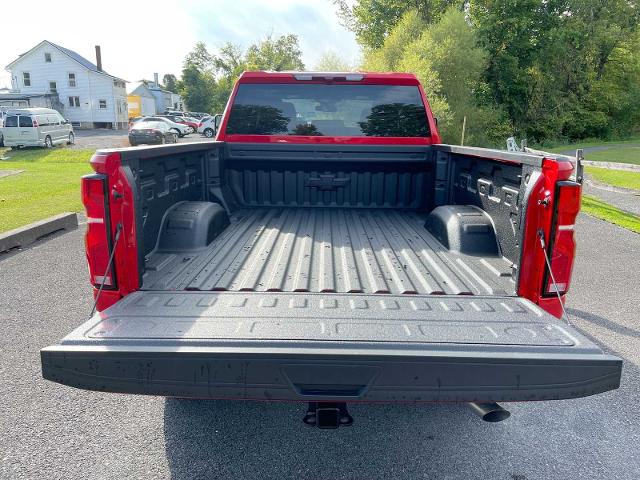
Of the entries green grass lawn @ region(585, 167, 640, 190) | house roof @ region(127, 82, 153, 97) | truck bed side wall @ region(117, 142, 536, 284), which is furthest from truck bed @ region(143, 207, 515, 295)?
house roof @ region(127, 82, 153, 97)

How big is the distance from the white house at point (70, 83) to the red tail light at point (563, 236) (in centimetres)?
5382

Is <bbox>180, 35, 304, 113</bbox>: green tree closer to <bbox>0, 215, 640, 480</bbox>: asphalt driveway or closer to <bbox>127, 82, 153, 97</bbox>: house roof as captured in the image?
<bbox>127, 82, 153, 97</bbox>: house roof

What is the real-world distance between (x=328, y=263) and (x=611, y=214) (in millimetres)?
9451

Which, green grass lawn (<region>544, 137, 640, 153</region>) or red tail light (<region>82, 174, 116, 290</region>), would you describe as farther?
green grass lawn (<region>544, 137, 640, 153</region>)

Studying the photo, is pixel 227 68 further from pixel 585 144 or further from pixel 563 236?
pixel 563 236

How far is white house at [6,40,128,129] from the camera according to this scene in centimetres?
4891

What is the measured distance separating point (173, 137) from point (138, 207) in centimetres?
2921

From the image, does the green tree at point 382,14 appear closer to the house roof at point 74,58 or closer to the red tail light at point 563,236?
the house roof at point 74,58

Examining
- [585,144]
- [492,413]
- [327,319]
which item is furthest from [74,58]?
[492,413]

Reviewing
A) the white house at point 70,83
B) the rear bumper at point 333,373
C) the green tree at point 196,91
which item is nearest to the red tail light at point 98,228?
the rear bumper at point 333,373

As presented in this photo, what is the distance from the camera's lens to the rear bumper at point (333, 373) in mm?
1975

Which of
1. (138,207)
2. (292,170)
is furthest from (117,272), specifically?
(292,170)

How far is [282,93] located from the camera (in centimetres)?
478

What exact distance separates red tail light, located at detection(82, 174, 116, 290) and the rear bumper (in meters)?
0.67
